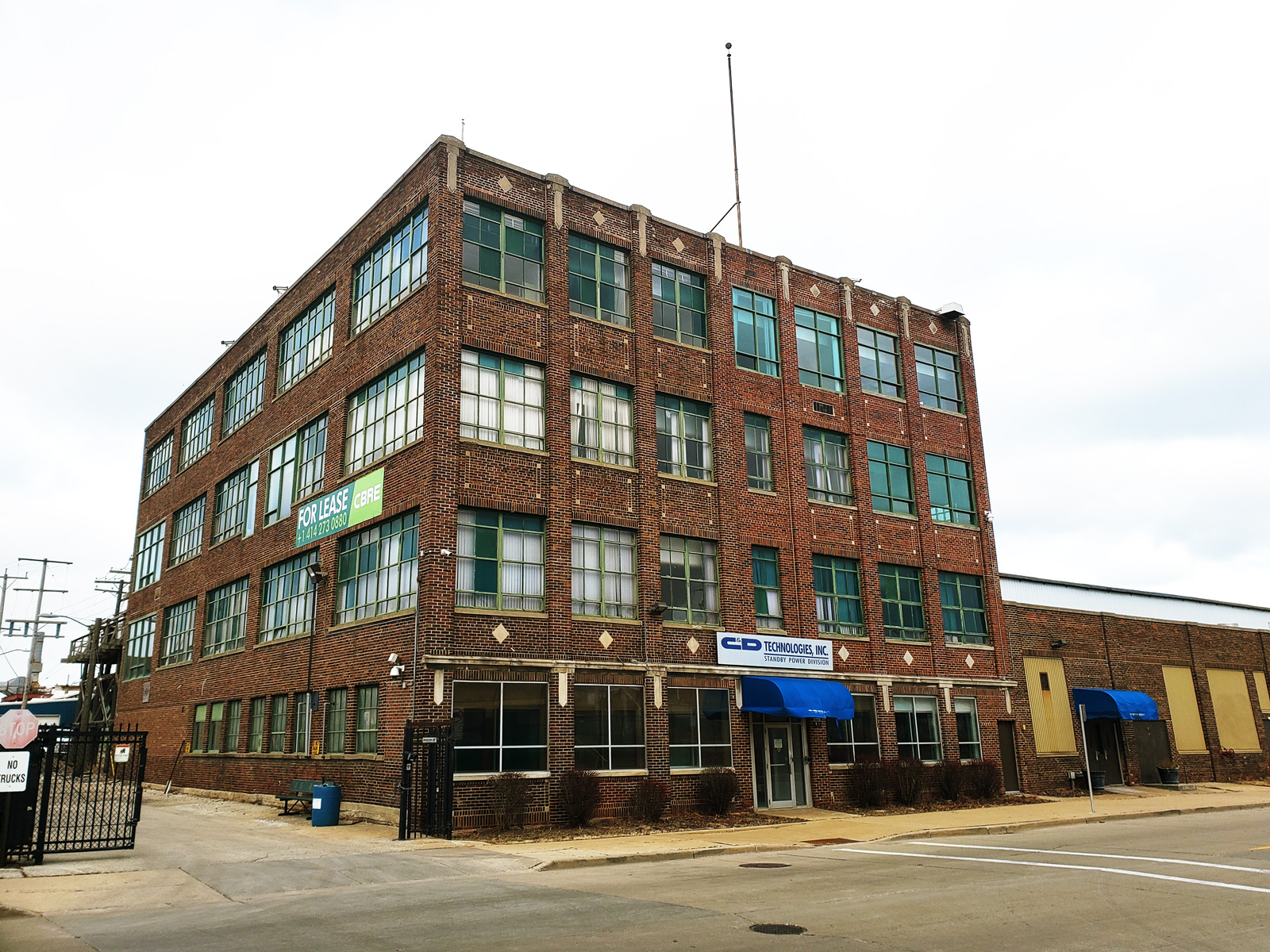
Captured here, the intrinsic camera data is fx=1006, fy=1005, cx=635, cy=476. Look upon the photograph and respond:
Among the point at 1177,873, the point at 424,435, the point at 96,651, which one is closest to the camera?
the point at 1177,873

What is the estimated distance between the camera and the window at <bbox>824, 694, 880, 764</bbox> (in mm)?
27953

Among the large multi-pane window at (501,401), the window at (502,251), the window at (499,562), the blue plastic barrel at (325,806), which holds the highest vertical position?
the window at (502,251)

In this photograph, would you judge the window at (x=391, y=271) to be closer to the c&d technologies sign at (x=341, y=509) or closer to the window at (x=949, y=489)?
the c&d technologies sign at (x=341, y=509)

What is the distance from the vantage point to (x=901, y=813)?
25.8 metres

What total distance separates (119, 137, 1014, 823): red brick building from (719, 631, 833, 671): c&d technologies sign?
0.07 m

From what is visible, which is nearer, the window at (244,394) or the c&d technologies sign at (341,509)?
the c&d technologies sign at (341,509)

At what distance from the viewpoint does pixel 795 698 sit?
84.1ft

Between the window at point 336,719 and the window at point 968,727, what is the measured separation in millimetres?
18026

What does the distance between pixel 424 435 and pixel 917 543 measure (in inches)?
654

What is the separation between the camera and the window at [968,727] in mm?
30891

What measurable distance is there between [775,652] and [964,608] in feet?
28.8

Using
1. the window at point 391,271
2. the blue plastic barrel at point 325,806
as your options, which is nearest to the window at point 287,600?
the blue plastic barrel at point 325,806


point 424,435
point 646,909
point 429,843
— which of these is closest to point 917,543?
point 424,435

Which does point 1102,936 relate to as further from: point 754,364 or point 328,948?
point 754,364
